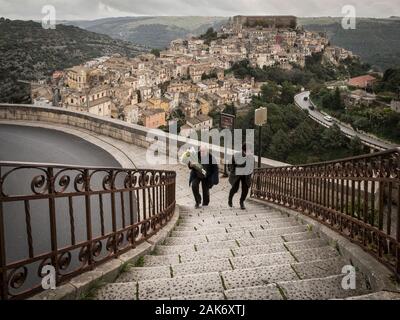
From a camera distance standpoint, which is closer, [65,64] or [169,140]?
[169,140]

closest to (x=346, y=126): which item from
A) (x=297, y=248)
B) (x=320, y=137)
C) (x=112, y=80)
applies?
(x=320, y=137)

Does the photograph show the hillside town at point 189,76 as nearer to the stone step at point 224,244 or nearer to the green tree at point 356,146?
the green tree at point 356,146

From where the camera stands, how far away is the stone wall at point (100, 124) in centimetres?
984

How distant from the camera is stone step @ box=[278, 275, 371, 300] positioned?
2547mm

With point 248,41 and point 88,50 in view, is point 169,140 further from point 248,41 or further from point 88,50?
point 248,41

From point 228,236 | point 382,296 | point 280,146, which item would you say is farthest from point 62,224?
point 280,146

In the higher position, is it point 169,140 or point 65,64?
point 65,64

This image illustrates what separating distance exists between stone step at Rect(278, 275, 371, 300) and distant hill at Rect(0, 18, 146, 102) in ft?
69.6

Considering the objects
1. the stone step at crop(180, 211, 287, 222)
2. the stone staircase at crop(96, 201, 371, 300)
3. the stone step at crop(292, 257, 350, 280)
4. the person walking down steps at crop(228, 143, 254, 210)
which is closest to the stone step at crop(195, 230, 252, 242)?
the stone staircase at crop(96, 201, 371, 300)

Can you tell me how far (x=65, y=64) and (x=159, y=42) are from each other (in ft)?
360

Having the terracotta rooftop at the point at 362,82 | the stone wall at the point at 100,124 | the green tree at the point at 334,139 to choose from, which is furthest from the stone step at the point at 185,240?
the terracotta rooftop at the point at 362,82

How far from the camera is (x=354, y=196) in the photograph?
3.69 m

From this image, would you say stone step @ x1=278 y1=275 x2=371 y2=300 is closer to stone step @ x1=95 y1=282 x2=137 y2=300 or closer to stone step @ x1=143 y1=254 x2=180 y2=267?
stone step @ x1=95 y1=282 x2=137 y2=300

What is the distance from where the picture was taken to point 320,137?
53250mm
